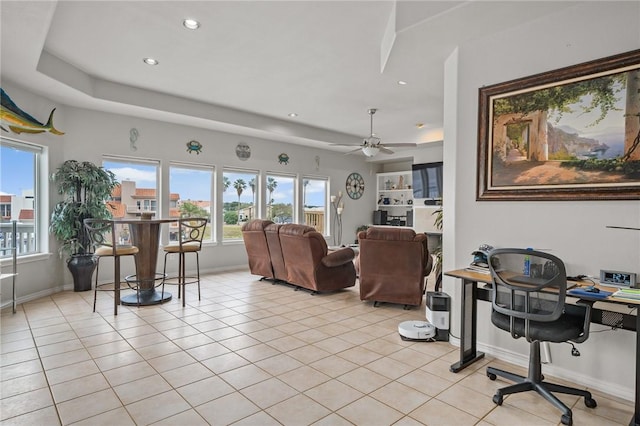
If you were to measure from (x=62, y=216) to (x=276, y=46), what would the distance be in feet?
12.0

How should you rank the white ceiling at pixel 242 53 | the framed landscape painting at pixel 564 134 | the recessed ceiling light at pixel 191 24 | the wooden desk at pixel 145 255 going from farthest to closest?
the wooden desk at pixel 145 255
the recessed ceiling light at pixel 191 24
the white ceiling at pixel 242 53
the framed landscape painting at pixel 564 134

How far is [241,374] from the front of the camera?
8.88 ft

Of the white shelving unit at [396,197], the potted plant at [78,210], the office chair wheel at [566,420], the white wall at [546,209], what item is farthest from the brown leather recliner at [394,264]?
the white shelving unit at [396,197]

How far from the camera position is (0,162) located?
14.6 feet

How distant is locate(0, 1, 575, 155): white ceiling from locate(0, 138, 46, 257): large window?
82cm

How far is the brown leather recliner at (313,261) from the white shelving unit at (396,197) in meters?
4.55

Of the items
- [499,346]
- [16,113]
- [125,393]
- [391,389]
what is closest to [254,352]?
[125,393]

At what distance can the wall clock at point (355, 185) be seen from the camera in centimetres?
951

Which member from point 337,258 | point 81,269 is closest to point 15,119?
point 81,269

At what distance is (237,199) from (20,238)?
3518mm

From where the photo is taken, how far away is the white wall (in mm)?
2432

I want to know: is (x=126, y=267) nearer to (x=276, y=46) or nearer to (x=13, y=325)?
(x=13, y=325)

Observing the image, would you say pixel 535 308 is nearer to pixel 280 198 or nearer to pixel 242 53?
pixel 242 53

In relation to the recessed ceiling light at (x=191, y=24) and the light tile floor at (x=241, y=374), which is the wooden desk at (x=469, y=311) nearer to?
the light tile floor at (x=241, y=374)
